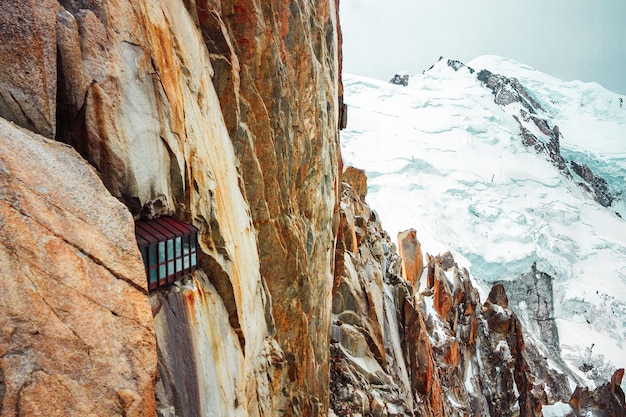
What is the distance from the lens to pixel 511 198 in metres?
102

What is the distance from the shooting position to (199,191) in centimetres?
924

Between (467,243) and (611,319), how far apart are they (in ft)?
93.4

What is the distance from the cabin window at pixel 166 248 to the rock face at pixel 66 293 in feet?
3.86

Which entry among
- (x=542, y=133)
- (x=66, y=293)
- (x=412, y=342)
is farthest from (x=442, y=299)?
(x=542, y=133)

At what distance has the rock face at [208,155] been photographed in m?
A: 6.27

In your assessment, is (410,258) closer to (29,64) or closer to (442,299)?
(442,299)

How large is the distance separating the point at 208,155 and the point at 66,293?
5048mm

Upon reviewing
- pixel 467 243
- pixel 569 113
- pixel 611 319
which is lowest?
pixel 611 319

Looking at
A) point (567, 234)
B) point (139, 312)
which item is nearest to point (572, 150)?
point (567, 234)

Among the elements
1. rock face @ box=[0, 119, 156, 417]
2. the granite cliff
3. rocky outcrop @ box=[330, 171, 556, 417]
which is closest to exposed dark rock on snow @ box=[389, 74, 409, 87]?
rocky outcrop @ box=[330, 171, 556, 417]

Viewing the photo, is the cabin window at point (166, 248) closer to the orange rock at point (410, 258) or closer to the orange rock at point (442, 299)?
the orange rock at point (442, 299)

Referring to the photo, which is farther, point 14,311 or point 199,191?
point 199,191

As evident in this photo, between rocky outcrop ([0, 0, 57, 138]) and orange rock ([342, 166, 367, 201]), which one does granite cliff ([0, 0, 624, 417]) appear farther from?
orange rock ([342, 166, 367, 201])

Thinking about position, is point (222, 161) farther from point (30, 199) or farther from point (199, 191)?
point (30, 199)
